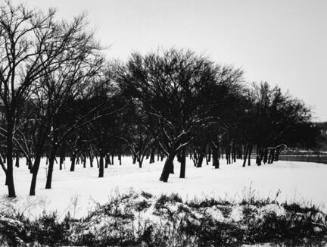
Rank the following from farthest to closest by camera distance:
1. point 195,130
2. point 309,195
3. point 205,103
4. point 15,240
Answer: point 195,130, point 205,103, point 309,195, point 15,240

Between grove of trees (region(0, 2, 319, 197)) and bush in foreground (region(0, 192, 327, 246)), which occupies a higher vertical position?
grove of trees (region(0, 2, 319, 197))

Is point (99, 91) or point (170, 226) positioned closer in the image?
point (170, 226)

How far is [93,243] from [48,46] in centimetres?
1095

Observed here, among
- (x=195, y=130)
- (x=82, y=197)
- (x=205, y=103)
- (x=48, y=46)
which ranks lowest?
(x=82, y=197)

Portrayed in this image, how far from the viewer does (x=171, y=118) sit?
22453 mm

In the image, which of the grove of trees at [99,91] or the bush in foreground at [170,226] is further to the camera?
the grove of trees at [99,91]

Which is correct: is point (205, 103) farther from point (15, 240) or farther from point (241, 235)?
point (15, 240)

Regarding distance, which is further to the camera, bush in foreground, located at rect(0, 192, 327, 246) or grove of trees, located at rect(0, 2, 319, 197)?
grove of trees, located at rect(0, 2, 319, 197)

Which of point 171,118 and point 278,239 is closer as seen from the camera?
point 278,239

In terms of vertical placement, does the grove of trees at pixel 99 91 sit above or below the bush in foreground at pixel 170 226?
above

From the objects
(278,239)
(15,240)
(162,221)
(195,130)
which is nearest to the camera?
(15,240)

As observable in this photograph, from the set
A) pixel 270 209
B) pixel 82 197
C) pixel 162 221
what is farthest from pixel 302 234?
pixel 82 197

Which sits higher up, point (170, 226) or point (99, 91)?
point (99, 91)

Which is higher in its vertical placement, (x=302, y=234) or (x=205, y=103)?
(x=205, y=103)
